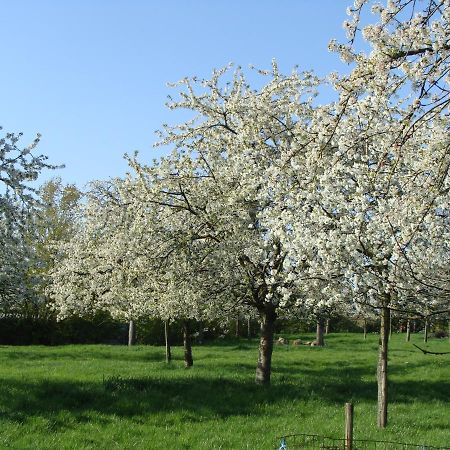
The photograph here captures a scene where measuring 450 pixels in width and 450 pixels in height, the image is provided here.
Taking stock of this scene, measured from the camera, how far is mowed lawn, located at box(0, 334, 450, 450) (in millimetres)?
12805

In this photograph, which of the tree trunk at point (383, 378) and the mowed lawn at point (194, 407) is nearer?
the mowed lawn at point (194, 407)

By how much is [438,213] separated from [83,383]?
1157 cm

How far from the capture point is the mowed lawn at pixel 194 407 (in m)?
12.8

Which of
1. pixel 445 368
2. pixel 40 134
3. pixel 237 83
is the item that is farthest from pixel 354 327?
pixel 40 134

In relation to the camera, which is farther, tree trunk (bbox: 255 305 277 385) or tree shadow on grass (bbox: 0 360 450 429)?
tree trunk (bbox: 255 305 277 385)

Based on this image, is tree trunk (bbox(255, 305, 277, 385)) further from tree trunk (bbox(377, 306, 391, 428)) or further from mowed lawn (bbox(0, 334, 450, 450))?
tree trunk (bbox(377, 306, 391, 428))

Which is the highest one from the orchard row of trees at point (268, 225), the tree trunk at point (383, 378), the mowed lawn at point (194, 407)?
the orchard row of trees at point (268, 225)

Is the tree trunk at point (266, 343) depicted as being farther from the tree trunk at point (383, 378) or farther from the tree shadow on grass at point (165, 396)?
the tree trunk at point (383, 378)

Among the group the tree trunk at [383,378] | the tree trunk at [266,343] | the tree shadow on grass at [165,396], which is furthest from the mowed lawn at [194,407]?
the tree trunk at [266,343]

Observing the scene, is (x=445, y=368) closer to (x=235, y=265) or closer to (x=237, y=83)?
(x=235, y=265)

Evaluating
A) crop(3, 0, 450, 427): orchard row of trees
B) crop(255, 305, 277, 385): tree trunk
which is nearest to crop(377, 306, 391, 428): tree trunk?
crop(3, 0, 450, 427): orchard row of trees

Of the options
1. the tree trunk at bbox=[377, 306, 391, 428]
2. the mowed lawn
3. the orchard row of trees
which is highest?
the orchard row of trees

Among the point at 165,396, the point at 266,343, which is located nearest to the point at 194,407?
the point at 165,396

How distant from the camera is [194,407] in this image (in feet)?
52.1
